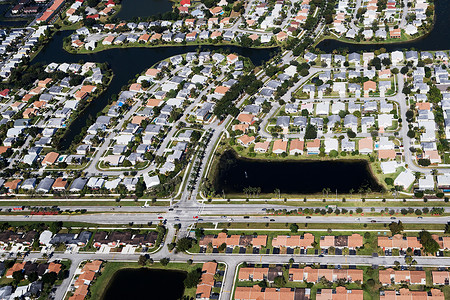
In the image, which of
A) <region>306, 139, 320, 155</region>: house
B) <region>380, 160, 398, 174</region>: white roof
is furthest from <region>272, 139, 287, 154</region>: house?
<region>380, 160, 398, 174</region>: white roof

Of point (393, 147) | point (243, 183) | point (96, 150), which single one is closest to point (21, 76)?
point (96, 150)

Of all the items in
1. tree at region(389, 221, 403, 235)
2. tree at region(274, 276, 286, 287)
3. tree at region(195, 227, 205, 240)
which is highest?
tree at region(389, 221, 403, 235)

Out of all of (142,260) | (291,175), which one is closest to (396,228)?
(291,175)

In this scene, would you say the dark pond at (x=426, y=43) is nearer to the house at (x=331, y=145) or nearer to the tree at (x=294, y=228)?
the house at (x=331, y=145)

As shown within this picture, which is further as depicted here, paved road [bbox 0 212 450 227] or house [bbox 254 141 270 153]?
house [bbox 254 141 270 153]

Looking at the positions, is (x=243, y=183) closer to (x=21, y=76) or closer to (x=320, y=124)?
(x=320, y=124)

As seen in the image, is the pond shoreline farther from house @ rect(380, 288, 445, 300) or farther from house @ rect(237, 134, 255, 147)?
house @ rect(380, 288, 445, 300)

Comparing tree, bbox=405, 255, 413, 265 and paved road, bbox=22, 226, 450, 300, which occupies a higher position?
tree, bbox=405, 255, 413, 265
